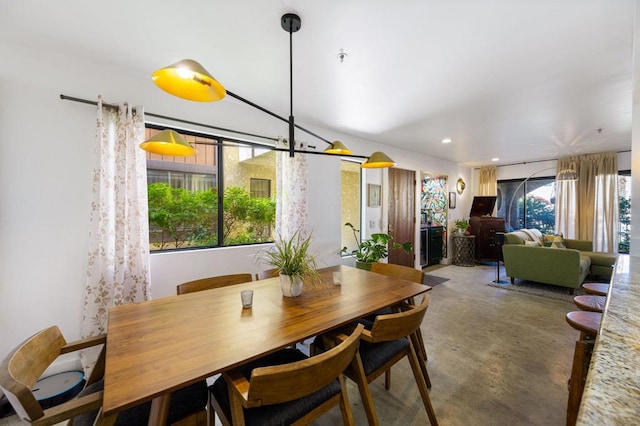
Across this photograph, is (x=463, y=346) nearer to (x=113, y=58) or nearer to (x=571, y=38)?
(x=571, y=38)

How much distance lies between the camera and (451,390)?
183cm

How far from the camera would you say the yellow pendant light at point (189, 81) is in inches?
41.0

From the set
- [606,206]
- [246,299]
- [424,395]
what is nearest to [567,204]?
[606,206]

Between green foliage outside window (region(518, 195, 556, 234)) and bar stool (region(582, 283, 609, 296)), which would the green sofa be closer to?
green foliage outside window (region(518, 195, 556, 234))

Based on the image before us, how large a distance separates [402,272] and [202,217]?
2097 mm

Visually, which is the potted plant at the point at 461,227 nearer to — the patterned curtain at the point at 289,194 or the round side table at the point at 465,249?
the round side table at the point at 465,249

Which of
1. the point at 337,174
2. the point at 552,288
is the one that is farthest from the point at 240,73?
the point at 552,288

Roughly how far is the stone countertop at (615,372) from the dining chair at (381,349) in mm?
739

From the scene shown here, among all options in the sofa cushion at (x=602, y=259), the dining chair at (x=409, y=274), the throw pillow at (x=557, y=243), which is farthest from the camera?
the throw pillow at (x=557, y=243)

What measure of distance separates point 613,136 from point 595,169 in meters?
1.47

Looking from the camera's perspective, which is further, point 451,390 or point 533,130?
Result: point 533,130

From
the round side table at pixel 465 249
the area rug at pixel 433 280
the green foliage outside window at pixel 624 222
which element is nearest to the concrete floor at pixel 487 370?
the area rug at pixel 433 280

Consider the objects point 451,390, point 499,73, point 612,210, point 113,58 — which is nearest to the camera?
point 451,390

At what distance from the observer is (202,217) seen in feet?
9.05
